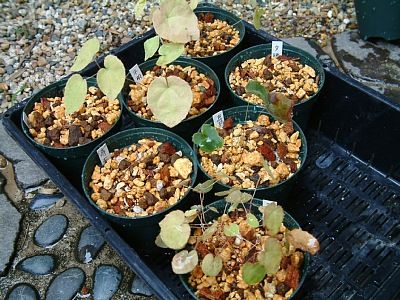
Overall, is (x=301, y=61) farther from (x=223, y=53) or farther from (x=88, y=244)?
(x=88, y=244)

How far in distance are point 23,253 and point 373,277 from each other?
1.07m

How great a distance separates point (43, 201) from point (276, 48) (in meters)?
0.95

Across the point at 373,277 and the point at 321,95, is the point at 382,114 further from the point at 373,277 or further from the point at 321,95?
the point at 373,277

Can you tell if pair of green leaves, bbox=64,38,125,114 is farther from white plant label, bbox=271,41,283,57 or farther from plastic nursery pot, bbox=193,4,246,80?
white plant label, bbox=271,41,283,57

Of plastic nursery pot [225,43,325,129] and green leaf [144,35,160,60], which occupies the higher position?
green leaf [144,35,160,60]

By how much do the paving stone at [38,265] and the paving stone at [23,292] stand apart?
50 millimetres

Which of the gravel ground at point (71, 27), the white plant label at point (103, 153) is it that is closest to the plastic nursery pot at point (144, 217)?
the white plant label at point (103, 153)

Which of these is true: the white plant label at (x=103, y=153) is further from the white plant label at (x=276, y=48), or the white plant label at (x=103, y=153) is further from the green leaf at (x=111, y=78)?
the white plant label at (x=276, y=48)

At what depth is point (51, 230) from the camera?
A: 175cm

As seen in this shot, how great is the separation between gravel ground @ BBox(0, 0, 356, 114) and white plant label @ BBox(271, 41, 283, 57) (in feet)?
2.07

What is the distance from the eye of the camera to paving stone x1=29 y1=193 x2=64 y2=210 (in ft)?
6.00

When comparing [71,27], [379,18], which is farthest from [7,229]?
[379,18]

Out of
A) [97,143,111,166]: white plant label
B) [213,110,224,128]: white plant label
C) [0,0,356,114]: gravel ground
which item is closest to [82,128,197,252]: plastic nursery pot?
[97,143,111,166]: white plant label

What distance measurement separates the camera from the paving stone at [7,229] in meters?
1.69
